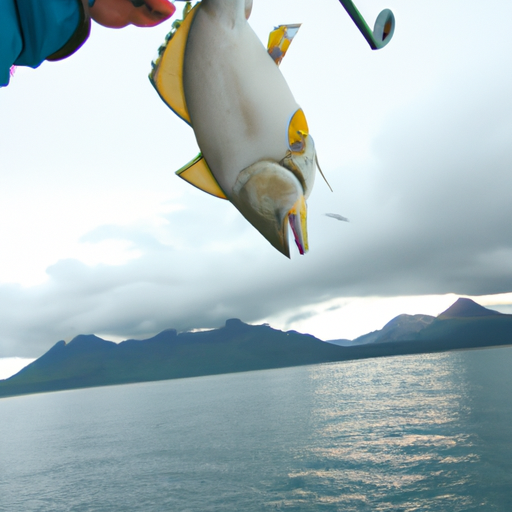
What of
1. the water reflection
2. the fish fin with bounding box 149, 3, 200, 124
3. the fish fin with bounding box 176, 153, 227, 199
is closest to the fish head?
the fish fin with bounding box 176, 153, 227, 199

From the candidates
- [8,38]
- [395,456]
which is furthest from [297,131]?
[395,456]

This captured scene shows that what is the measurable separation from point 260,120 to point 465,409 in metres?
65.6

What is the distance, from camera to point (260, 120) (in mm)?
1304

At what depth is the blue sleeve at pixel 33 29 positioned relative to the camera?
3.98 feet

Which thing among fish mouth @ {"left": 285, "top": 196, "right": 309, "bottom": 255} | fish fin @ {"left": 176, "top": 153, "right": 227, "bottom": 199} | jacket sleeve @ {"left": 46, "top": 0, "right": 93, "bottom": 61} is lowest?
fish mouth @ {"left": 285, "top": 196, "right": 309, "bottom": 255}

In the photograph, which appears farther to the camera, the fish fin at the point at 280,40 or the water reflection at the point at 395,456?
the water reflection at the point at 395,456

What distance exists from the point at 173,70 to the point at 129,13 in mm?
220

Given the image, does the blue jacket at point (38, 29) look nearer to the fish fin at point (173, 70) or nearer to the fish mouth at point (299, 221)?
the fish fin at point (173, 70)

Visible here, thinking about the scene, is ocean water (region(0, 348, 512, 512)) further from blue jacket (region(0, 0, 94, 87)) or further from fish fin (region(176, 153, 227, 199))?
blue jacket (region(0, 0, 94, 87))

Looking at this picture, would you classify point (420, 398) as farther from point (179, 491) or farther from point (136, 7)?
point (136, 7)

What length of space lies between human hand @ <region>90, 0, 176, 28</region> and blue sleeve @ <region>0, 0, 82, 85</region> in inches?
3.1

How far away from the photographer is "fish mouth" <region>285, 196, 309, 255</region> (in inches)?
46.2

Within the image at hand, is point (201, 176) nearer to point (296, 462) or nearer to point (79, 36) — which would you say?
point (79, 36)

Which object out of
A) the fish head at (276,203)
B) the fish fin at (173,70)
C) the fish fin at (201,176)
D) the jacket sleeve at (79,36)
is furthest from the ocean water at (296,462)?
the jacket sleeve at (79,36)
